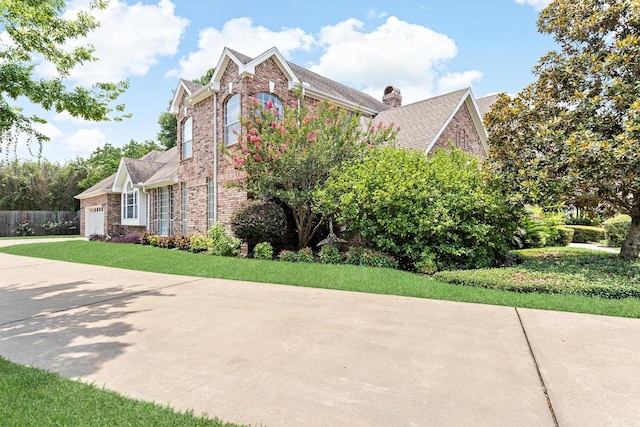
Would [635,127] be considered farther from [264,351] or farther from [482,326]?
[264,351]

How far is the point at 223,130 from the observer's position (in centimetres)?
1416

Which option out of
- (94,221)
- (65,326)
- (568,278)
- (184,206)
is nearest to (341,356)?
(65,326)

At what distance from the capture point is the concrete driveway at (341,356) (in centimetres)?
271

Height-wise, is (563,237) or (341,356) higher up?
(563,237)

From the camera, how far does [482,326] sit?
4762 millimetres

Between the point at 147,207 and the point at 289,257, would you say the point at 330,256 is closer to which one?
A: the point at 289,257

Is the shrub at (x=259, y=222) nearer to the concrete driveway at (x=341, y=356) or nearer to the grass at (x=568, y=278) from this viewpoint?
the concrete driveway at (x=341, y=356)

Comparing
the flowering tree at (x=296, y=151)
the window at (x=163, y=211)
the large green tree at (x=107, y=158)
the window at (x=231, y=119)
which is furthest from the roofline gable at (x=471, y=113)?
the large green tree at (x=107, y=158)

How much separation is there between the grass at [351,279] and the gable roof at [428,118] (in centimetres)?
736

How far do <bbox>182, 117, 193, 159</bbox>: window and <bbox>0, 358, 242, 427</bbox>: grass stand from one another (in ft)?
47.5

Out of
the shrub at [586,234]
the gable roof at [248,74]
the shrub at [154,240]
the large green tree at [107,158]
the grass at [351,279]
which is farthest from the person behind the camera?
the large green tree at [107,158]

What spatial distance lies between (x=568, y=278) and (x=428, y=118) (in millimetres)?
10150

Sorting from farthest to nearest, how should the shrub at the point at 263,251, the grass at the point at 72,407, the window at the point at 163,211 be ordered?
the window at the point at 163,211
the shrub at the point at 263,251
the grass at the point at 72,407

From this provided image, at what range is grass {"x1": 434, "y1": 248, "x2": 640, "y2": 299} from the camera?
254 inches
